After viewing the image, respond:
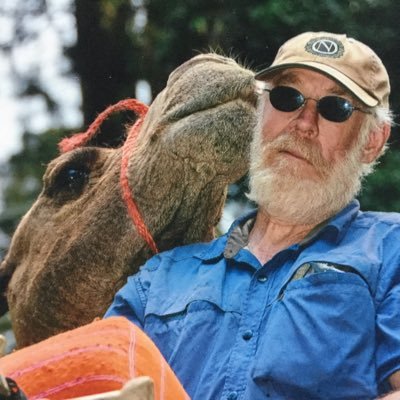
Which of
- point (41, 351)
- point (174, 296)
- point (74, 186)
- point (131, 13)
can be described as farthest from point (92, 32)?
point (41, 351)

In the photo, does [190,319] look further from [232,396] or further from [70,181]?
[70,181]

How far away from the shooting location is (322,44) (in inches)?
100

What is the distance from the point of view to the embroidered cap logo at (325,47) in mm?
2506

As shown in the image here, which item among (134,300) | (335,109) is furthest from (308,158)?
(134,300)

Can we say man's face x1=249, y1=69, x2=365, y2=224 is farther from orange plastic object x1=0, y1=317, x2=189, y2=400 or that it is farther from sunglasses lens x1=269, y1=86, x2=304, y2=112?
orange plastic object x1=0, y1=317, x2=189, y2=400

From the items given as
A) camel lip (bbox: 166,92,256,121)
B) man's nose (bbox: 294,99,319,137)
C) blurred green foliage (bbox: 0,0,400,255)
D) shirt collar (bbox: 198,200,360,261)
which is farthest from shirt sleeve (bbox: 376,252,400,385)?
blurred green foliage (bbox: 0,0,400,255)

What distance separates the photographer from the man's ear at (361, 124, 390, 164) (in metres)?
2.61

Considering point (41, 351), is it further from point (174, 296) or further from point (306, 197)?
point (306, 197)

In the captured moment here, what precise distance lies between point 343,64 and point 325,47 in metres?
0.10

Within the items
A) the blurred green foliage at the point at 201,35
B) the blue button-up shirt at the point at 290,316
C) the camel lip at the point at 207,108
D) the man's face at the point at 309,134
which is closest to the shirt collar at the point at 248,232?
the blue button-up shirt at the point at 290,316

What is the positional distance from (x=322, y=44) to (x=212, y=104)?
0.41 meters

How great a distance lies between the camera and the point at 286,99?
2.51m

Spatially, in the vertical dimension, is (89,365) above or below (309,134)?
below

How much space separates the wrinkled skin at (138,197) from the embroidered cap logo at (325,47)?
0.23 m
